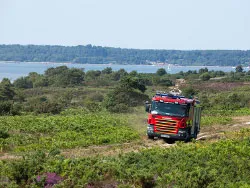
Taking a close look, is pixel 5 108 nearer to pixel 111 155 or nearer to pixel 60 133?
pixel 60 133

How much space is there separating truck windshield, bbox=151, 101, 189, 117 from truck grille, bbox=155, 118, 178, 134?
38cm

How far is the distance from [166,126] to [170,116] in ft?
1.87

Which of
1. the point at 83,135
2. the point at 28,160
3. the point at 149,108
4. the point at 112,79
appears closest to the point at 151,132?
the point at 149,108

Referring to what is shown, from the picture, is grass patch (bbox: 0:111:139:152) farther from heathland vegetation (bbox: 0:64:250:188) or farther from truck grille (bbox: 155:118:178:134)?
truck grille (bbox: 155:118:178:134)

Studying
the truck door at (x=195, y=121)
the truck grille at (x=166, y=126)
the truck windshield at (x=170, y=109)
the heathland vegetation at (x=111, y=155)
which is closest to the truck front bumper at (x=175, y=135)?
the truck grille at (x=166, y=126)

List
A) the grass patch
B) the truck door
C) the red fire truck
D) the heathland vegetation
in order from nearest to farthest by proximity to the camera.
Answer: the heathland vegetation, the grass patch, the red fire truck, the truck door

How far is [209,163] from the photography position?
60.3 feet

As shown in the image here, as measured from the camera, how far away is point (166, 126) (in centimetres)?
2672

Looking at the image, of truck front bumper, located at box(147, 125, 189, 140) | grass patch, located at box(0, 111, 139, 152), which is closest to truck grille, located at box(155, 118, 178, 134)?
truck front bumper, located at box(147, 125, 189, 140)

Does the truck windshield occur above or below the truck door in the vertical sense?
above

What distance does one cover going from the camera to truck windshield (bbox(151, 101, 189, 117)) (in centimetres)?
2655

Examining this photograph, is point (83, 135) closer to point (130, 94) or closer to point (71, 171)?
point (71, 171)

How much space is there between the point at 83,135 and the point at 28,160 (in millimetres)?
11313

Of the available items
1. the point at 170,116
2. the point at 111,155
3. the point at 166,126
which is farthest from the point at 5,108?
the point at 111,155
